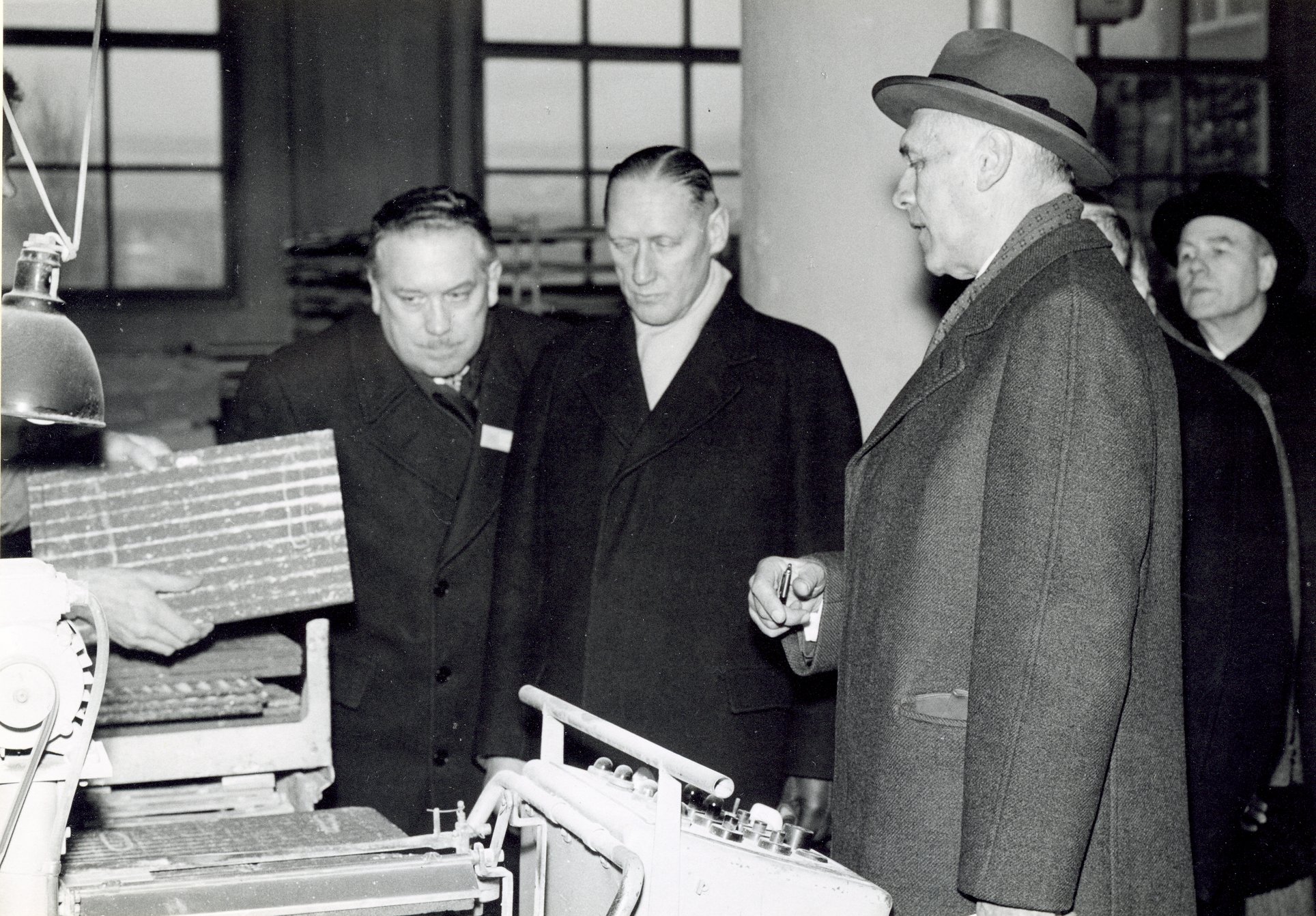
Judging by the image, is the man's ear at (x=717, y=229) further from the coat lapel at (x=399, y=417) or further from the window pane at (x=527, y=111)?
the window pane at (x=527, y=111)

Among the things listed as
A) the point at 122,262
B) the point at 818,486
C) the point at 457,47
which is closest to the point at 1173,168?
the point at 457,47

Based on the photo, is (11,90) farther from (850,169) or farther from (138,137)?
(138,137)

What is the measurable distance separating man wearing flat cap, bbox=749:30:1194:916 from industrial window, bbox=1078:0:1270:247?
6.60 metres

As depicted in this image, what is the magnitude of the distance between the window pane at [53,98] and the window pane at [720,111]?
123 inches

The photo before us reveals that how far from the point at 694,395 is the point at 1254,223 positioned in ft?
5.49

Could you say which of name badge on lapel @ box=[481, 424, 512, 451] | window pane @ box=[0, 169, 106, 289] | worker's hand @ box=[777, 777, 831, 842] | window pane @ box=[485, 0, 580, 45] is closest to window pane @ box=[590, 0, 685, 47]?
window pane @ box=[485, 0, 580, 45]

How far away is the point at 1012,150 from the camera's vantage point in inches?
71.6

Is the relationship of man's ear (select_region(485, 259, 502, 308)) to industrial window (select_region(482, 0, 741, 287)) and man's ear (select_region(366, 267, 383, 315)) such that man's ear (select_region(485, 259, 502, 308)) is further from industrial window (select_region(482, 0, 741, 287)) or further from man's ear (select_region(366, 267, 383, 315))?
industrial window (select_region(482, 0, 741, 287))

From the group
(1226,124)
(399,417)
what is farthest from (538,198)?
(399,417)

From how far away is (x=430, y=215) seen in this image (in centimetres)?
287

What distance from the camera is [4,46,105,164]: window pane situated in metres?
7.12

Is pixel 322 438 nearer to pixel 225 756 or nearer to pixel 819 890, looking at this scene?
pixel 225 756

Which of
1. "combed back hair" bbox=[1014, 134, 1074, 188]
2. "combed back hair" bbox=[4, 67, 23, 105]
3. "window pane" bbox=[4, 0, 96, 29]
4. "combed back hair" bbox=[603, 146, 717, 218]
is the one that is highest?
"window pane" bbox=[4, 0, 96, 29]

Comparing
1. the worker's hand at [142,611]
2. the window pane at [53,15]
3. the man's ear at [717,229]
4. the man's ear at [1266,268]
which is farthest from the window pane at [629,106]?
the worker's hand at [142,611]
